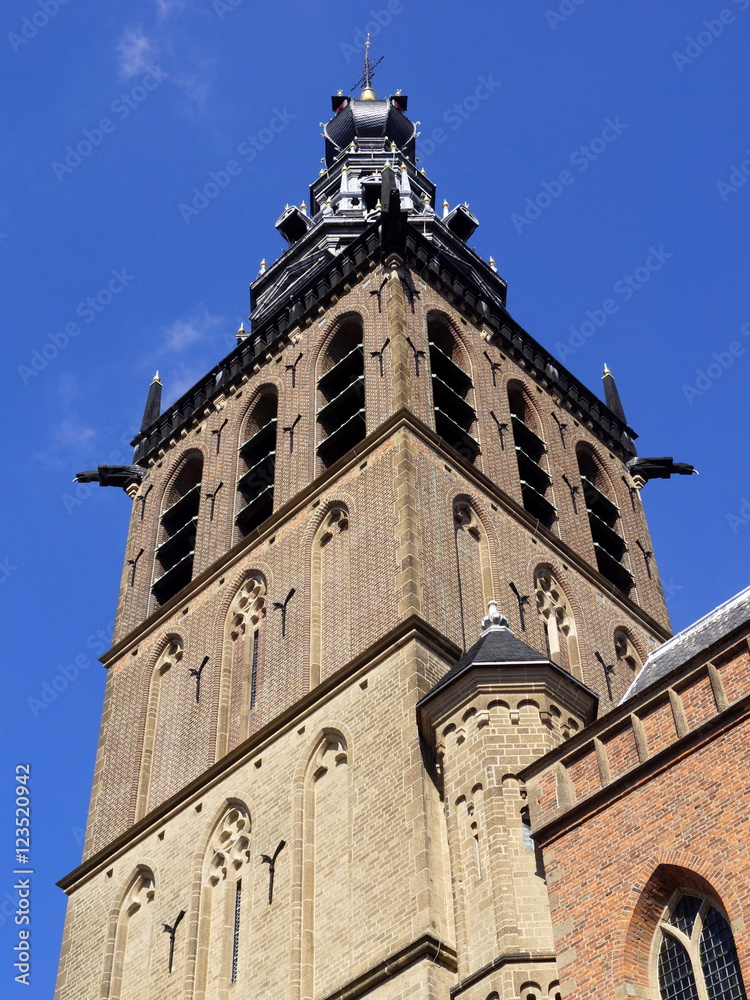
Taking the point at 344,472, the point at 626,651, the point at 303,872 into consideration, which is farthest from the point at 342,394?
the point at 303,872

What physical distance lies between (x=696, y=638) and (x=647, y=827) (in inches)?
179

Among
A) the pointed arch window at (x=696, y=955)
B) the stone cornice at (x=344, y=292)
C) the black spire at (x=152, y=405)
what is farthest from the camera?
the black spire at (x=152, y=405)

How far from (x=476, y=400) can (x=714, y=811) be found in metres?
18.1

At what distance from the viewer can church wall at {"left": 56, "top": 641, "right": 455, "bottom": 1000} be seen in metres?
21.3

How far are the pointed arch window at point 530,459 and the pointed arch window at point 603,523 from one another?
1.33 metres

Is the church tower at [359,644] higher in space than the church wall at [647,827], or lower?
higher

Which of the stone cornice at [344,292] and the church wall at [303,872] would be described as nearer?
the church wall at [303,872]

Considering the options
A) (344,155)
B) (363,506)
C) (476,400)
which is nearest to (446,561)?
(363,506)

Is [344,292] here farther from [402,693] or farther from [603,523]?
[402,693]

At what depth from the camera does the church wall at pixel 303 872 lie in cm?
2134

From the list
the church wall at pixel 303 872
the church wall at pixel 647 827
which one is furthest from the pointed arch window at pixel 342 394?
the church wall at pixel 647 827

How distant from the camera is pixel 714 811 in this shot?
1611cm

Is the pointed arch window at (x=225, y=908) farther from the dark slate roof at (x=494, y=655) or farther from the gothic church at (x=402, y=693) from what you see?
the dark slate roof at (x=494, y=655)

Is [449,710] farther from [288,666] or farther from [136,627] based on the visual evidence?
[136,627]
